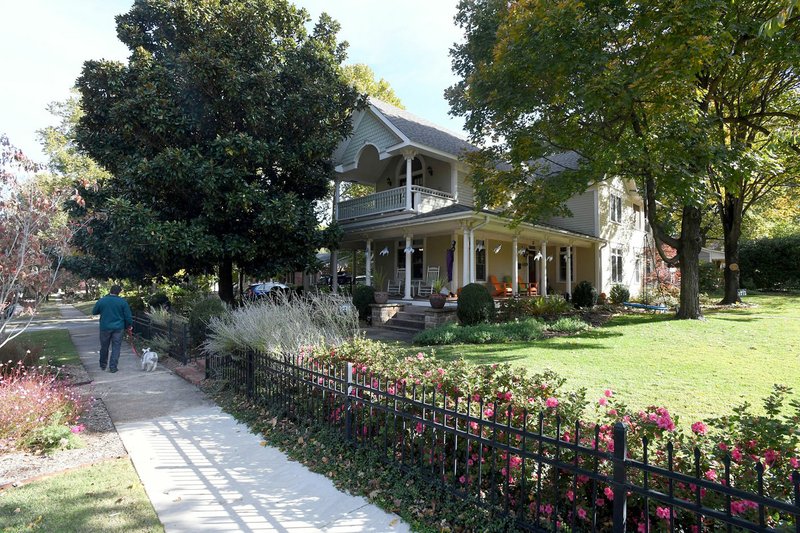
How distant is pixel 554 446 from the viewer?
2.93 metres

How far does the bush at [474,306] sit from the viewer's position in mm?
12719

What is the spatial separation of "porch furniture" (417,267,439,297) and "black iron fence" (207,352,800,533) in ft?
43.2

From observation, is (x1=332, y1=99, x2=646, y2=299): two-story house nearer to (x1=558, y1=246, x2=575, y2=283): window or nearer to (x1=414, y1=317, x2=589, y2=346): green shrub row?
(x1=558, y1=246, x2=575, y2=283): window

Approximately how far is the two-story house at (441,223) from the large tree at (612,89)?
177cm

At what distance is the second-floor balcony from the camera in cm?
1611

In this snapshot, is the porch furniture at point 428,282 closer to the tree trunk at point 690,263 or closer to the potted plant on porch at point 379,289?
the potted plant on porch at point 379,289

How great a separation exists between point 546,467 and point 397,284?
16137mm

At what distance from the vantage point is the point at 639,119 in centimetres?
1309

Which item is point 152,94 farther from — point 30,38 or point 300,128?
point 300,128

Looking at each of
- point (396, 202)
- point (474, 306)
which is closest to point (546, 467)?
point (474, 306)

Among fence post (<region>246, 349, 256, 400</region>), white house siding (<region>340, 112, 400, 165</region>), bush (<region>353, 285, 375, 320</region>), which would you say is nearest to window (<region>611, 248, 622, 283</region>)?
white house siding (<region>340, 112, 400, 165</region>)

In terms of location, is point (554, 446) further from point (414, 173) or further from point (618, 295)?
point (618, 295)

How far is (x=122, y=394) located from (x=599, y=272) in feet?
74.7

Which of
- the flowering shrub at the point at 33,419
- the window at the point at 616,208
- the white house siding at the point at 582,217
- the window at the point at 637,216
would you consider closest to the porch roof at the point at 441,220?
the white house siding at the point at 582,217
